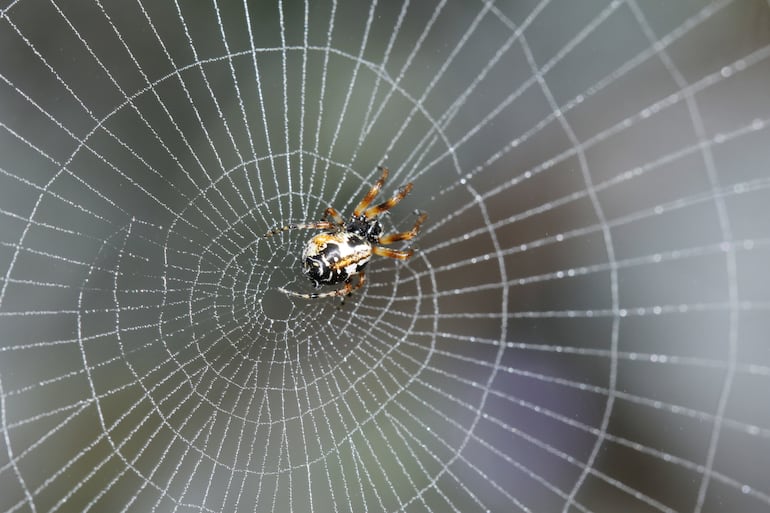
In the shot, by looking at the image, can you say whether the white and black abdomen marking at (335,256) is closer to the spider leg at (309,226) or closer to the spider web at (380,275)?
the spider leg at (309,226)

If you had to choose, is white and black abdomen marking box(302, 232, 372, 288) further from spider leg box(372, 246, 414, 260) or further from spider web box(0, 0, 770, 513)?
spider web box(0, 0, 770, 513)

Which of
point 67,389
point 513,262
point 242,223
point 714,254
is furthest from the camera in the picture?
point 513,262

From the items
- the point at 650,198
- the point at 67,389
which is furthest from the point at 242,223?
the point at 650,198

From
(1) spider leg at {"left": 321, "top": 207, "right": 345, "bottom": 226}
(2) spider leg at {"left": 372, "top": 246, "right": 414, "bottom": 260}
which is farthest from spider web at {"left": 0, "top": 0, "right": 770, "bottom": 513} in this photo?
(2) spider leg at {"left": 372, "top": 246, "right": 414, "bottom": 260}

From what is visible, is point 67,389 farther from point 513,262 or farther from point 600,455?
point 600,455

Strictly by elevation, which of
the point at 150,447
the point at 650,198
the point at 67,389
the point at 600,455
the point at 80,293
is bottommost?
the point at 600,455
